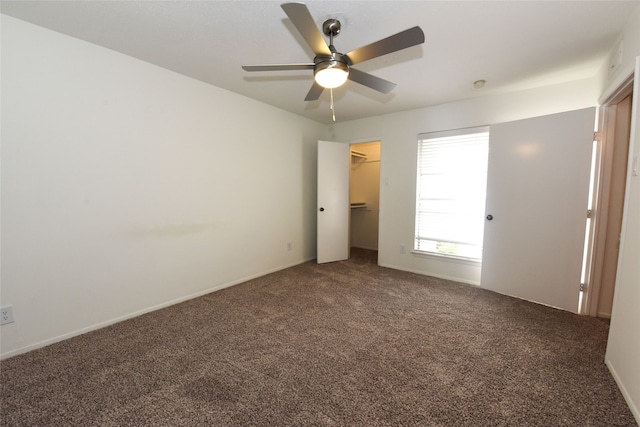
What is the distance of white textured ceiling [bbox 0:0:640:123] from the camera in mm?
1712

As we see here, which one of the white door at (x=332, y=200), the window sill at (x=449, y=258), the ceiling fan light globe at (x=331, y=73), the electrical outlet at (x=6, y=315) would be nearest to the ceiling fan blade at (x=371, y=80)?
the ceiling fan light globe at (x=331, y=73)

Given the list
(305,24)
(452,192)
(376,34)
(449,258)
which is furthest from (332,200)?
(305,24)

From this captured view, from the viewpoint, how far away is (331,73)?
174 cm

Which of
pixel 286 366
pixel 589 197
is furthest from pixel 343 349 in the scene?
pixel 589 197

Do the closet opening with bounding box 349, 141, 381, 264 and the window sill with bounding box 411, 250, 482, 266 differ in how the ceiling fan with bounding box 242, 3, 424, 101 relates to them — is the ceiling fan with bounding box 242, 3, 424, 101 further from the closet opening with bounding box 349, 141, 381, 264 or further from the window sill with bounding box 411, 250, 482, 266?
the closet opening with bounding box 349, 141, 381, 264

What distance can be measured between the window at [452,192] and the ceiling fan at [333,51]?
1945mm

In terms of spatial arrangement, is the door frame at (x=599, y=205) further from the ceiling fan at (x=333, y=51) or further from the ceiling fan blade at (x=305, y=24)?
the ceiling fan blade at (x=305, y=24)

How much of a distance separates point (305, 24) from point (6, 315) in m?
2.91

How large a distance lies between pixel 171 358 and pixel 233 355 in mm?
452

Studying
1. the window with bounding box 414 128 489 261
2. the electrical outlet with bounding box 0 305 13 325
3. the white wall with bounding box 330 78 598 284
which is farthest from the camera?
the window with bounding box 414 128 489 261

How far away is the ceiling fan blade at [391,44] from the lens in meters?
1.41

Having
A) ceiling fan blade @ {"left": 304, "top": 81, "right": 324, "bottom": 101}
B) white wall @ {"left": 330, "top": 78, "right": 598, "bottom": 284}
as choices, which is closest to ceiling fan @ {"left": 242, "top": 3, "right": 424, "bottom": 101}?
ceiling fan blade @ {"left": 304, "top": 81, "right": 324, "bottom": 101}

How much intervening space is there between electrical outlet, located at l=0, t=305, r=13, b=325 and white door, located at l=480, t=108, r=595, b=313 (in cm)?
455

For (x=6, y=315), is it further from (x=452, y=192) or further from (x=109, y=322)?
(x=452, y=192)
